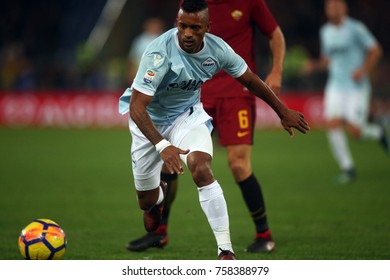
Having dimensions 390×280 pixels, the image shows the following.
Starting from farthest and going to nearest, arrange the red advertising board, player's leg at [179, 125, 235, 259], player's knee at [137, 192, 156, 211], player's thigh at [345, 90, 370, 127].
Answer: the red advertising board → player's thigh at [345, 90, 370, 127] → player's knee at [137, 192, 156, 211] → player's leg at [179, 125, 235, 259]

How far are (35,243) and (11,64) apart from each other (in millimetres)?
20324

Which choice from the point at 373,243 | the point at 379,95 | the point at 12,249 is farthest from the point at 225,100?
the point at 379,95

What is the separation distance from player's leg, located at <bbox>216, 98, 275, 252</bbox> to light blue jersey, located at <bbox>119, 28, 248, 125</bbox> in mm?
1001

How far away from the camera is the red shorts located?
750 centimetres

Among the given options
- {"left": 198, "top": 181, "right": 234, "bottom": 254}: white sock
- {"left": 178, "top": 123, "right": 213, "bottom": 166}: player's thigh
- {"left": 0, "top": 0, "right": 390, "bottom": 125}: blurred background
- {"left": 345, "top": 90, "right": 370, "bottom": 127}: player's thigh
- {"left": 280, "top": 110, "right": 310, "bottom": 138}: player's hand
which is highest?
{"left": 280, "top": 110, "right": 310, "bottom": 138}: player's hand

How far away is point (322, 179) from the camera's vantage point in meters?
12.9

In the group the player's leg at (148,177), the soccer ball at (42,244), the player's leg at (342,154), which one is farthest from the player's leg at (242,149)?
the player's leg at (342,154)

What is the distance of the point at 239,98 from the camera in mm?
7602

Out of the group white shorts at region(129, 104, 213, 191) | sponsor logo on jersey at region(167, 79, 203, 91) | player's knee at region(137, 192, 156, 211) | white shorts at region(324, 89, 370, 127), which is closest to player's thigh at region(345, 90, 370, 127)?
white shorts at region(324, 89, 370, 127)

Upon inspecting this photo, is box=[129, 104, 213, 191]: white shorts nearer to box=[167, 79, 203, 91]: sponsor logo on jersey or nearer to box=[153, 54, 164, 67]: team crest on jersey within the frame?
box=[167, 79, 203, 91]: sponsor logo on jersey

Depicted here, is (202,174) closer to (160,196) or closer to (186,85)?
(186,85)

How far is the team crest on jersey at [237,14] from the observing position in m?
7.61

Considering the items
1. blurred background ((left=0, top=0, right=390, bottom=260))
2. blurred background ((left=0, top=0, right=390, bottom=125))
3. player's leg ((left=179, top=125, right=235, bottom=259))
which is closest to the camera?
player's leg ((left=179, top=125, right=235, bottom=259))

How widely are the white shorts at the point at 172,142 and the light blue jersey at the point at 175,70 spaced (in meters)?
0.09
